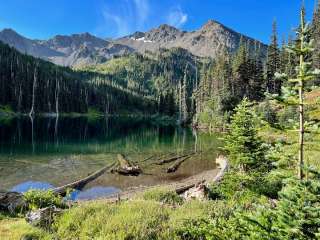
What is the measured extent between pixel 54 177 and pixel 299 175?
3343 centimetres

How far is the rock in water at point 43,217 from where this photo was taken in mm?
13227

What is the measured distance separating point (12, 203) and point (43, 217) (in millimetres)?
4905

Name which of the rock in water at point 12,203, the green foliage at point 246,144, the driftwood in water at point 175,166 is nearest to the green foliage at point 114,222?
the rock in water at point 12,203

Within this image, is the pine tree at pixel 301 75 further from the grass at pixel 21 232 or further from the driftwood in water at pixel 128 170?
the driftwood in water at pixel 128 170

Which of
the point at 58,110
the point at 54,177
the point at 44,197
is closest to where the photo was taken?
the point at 44,197

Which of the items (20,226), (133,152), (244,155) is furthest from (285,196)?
(133,152)

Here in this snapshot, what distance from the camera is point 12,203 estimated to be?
17547 mm

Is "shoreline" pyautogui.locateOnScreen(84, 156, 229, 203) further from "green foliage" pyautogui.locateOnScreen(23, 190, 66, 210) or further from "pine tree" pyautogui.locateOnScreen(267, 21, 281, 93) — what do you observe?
"pine tree" pyautogui.locateOnScreen(267, 21, 281, 93)

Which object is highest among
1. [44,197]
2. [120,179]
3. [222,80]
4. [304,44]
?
[222,80]

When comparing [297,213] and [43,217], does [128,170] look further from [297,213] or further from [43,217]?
[297,213]

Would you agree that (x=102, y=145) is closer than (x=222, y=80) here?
Yes

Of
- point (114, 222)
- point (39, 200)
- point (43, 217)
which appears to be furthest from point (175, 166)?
point (114, 222)

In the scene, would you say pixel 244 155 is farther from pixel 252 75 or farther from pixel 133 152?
pixel 252 75

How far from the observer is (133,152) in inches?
2297
